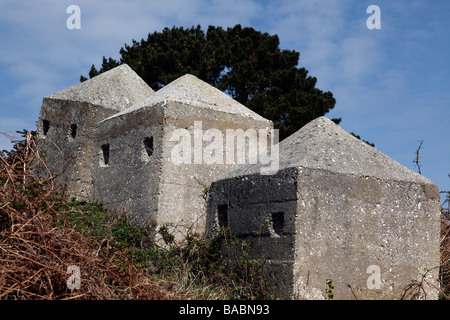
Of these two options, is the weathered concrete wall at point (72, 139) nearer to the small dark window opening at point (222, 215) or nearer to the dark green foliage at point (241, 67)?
the small dark window opening at point (222, 215)

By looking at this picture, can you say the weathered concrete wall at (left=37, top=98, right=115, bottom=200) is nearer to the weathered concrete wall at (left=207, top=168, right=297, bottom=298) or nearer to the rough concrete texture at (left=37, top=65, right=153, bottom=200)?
the rough concrete texture at (left=37, top=65, right=153, bottom=200)

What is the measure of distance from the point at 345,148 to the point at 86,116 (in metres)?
5.47

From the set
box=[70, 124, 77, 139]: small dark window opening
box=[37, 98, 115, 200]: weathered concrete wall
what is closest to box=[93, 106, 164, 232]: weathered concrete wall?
box=[37, 98, 115, 200]: weathered concrete wall

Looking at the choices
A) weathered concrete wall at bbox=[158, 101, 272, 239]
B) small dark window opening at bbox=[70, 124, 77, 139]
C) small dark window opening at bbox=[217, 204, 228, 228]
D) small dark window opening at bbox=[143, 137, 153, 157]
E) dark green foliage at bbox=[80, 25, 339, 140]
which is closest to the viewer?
small dark window opening at bbox=[217, 204, 228, 228]

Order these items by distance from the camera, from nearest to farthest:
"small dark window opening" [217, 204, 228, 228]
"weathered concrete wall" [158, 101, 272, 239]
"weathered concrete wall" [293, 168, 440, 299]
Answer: "weathered concrete wall" [293, 168, 440, 299] → "small dark window opening" [217, 204, 228, 228] → "weathered concrete wall" [158, 101, 272, 239]

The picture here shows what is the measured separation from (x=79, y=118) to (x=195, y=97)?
264 centimetres

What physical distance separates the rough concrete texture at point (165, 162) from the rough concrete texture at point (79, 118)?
1.76 feet

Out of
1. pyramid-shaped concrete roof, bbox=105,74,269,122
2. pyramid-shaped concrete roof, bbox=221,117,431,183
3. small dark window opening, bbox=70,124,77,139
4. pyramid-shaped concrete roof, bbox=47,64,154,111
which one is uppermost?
pyramid-shaped concrete roof, bbox=47,64,154,111

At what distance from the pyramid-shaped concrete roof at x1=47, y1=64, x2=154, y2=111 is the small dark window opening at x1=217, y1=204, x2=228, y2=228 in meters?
4.27

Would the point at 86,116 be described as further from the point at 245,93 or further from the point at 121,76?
the point at 245,93

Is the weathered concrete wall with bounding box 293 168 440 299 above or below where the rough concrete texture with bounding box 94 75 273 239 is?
below

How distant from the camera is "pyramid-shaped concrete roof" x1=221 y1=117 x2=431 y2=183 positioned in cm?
616

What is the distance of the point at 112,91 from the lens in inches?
424

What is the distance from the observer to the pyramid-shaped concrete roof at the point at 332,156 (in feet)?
20.2
